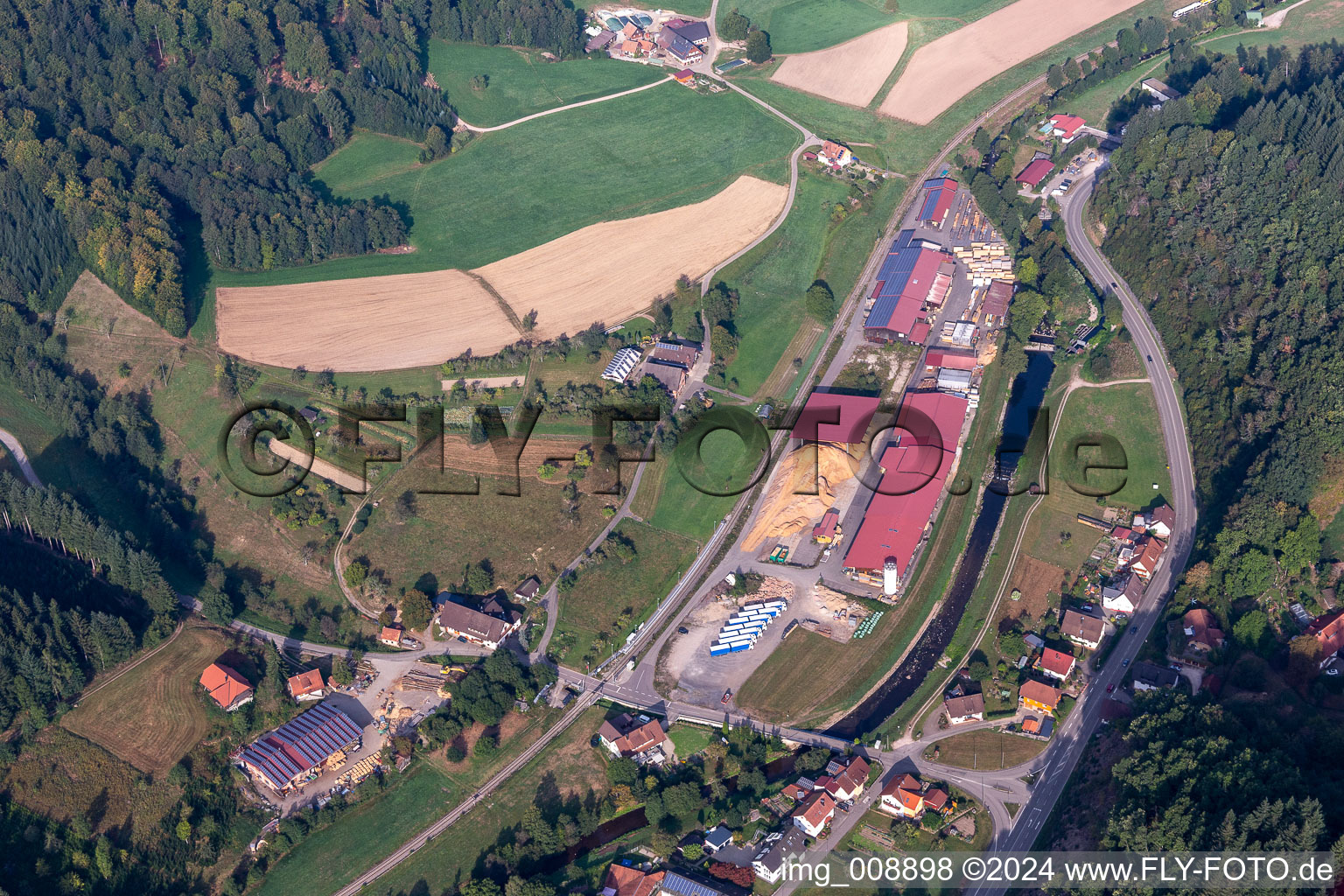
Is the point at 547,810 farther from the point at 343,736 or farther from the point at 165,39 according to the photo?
the point at 165,39

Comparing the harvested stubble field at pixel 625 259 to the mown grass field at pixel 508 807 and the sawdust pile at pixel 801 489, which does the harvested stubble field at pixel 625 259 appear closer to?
the sawdust pile at pixel 801 489

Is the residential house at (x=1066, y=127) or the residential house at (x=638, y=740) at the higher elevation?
the residential house at (x=1066, y=127)

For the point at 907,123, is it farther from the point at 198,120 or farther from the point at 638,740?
the point at 638,740

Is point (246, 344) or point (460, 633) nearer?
point (460, 633)

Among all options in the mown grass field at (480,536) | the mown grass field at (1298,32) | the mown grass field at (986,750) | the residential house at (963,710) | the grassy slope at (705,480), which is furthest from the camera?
the mown grass field at (1298,32)

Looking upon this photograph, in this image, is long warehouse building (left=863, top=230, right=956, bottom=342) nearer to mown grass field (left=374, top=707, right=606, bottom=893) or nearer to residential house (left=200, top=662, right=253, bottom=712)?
mown grass field (left=374, top=707, right=606, bottom=893)

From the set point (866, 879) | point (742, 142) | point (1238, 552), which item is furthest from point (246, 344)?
point (1238, 552)

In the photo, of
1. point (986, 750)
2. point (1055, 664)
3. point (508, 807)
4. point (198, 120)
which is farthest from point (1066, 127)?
point (198, 120)

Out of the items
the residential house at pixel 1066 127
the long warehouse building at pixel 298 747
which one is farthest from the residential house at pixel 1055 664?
the residential house at pixel 1066 127

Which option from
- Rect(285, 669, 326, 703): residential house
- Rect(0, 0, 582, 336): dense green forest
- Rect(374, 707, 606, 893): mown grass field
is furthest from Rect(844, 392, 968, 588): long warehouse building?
Rect(0, 0, 582, 336): dense green forest
